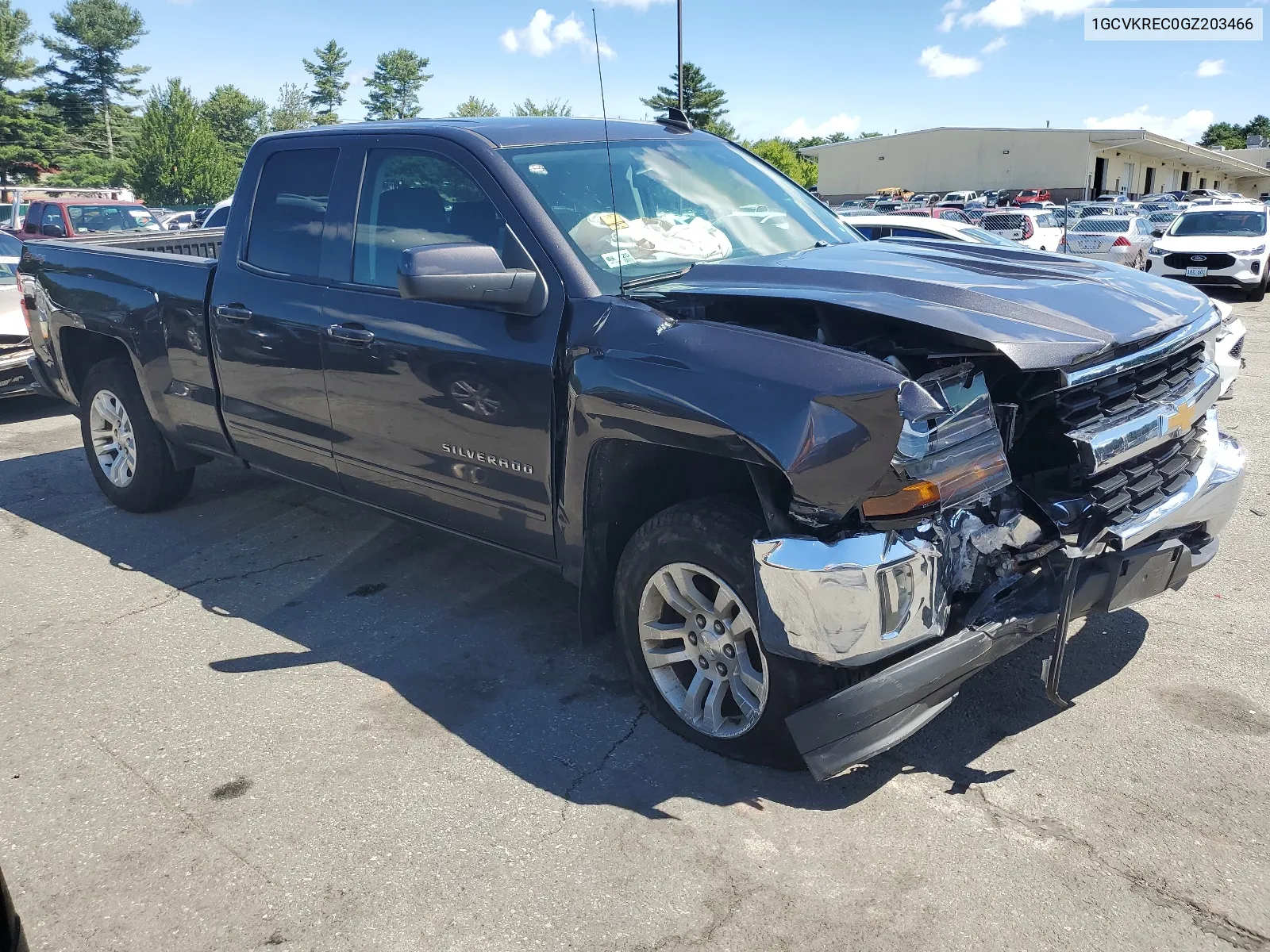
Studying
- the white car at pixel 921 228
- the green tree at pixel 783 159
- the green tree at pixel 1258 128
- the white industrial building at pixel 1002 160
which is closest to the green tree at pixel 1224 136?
the green tree at pixel 1258 128

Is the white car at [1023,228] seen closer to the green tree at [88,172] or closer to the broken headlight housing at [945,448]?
the broken headlight housing at [945,448]

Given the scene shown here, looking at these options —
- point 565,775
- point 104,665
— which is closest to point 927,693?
point 565,775

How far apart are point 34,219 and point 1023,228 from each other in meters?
17.2

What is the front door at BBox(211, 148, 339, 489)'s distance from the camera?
13.8 feet

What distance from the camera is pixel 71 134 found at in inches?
2625

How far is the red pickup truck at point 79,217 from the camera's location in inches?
675

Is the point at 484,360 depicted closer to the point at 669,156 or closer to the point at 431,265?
the point at 431,265

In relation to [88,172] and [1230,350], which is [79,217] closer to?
[1230,350]

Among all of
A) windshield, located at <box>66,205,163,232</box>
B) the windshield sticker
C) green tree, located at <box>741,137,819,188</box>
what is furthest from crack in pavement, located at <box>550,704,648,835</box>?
green tree, located at <box>741,137,819,188</box>

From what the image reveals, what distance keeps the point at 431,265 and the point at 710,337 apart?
0.94 metres

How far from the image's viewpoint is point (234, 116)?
279 feet

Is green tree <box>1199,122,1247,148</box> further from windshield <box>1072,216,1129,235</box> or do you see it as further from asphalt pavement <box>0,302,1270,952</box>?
asphalt pavement <box>0,302,1270,952</box>

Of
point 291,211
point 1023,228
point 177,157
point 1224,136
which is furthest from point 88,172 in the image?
point 1224,136

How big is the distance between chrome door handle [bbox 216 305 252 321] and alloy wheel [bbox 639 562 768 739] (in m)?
2.40
